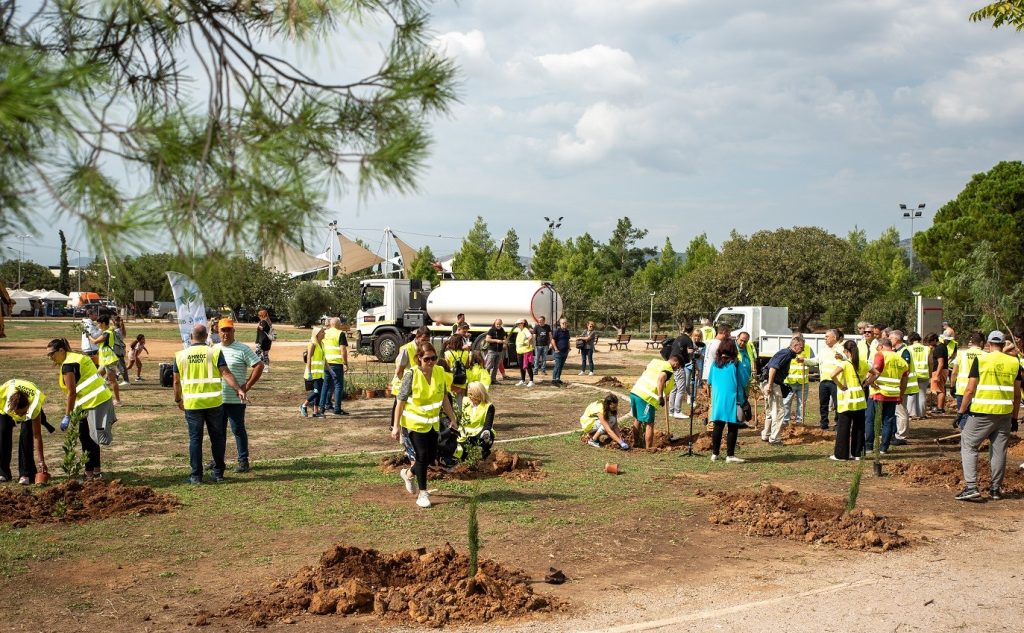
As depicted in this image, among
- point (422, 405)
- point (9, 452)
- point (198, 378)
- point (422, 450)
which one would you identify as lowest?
point (9, 452)

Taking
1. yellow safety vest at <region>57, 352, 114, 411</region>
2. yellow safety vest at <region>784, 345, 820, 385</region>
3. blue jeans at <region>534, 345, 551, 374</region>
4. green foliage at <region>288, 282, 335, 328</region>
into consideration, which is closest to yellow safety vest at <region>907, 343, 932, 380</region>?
yellow safety vest at <region>784, 345, 820, 385</region>

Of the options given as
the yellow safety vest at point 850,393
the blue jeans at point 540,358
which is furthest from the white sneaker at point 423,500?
the blue jeans at point 540,358

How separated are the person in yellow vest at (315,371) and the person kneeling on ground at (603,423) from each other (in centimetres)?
466

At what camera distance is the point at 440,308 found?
92.7ft

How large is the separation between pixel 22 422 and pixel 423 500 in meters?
4.25

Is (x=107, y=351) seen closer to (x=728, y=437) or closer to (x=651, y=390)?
(x=651, y=390)

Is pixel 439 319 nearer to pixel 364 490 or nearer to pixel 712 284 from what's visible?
pixel 364 490

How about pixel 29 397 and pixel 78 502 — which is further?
pixel 29 397

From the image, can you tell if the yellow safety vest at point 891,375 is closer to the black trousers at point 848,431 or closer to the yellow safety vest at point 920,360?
the black trousers at point 848,431

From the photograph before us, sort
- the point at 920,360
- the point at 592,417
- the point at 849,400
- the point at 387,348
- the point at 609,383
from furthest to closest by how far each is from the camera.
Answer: the point at 387,348, the point at 609,383, the point at 920,360, the point at 592,417, the point at 849,400

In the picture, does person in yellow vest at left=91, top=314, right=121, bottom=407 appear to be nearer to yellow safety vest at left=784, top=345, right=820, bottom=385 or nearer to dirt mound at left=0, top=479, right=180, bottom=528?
dirt mound at left=0, top=479, right=180, bottom=528

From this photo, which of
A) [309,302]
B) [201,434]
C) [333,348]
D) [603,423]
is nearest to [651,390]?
[603,423]

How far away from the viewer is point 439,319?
2831cm

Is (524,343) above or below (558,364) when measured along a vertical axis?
above
